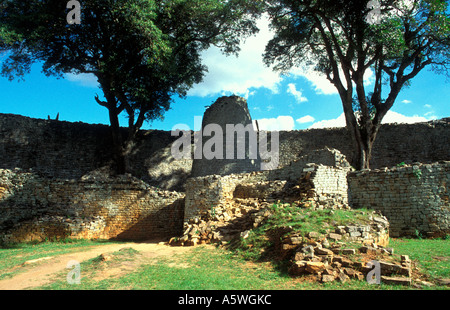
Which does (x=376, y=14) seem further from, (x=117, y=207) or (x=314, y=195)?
(x=117, y=207)

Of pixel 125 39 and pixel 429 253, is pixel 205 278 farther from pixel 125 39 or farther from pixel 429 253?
pixel 125 39

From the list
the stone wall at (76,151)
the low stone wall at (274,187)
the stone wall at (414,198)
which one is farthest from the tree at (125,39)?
the stone wall at (414,198)

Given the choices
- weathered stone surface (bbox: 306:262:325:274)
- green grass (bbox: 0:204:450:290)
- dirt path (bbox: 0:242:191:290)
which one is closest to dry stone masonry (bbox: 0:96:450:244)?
green grass (bbox: 0:204:450:290)

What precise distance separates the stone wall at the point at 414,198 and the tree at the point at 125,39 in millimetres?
12220

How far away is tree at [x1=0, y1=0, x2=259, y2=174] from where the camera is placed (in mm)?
15016

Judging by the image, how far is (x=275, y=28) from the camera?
60.3 ft

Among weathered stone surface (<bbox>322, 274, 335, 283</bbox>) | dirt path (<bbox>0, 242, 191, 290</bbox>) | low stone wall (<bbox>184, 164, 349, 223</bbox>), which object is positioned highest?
low stone wall (<bbox>184, 164, 349, 223</bbox>)

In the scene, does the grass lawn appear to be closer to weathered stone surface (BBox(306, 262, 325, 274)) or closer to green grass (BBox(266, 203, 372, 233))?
weathered stone surface (BBox(306, 262, 325, 274))

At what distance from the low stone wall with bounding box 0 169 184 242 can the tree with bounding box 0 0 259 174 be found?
489 cm

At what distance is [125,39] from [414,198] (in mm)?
15814

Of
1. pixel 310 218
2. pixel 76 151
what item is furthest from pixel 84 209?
pixel 310 218

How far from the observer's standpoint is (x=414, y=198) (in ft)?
33.5

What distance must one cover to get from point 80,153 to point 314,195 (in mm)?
15793
